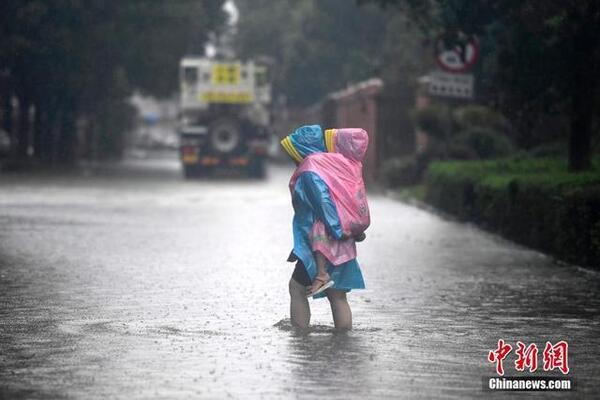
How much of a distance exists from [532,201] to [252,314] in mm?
7561

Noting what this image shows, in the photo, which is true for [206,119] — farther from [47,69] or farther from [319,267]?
[319,267]

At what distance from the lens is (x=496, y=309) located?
12.2m

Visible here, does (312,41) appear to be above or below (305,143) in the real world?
above

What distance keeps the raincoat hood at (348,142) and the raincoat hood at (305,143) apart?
0.07m

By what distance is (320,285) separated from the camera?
10.3 m

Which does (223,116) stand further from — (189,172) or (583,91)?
(583,91)

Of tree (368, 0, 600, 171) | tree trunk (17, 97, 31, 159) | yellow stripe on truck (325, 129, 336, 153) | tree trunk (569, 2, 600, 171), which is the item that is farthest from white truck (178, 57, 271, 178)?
yellow stripe on truck (325, 129, 336, 153)

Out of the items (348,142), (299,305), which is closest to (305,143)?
(348,142)

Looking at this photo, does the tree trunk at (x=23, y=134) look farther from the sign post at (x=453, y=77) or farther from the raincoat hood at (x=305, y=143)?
the raincoat hood at (x=305, y=143)

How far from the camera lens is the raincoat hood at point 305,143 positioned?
1059 cm

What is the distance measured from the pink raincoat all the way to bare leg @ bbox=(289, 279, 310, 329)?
13.5 inches

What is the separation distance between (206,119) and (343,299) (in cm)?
3688

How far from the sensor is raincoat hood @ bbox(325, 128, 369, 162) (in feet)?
34.7

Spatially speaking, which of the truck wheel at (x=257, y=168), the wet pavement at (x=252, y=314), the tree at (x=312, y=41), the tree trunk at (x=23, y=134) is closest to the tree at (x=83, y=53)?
the tree trunk at (x=23, y=134)
